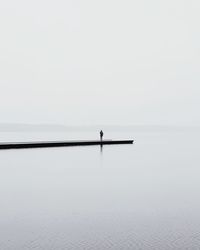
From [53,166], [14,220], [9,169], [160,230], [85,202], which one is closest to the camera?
[160,230]

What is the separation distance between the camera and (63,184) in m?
41.7

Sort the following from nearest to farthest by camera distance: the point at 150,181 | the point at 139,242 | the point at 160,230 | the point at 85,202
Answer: the point at 139,242 → the point at 160,230 → the point at 85,202 → the point at 150,181

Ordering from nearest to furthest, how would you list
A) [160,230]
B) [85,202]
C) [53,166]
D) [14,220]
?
1. [160,230]
2. [14,220]
3. [85,202]
4. [53,166]

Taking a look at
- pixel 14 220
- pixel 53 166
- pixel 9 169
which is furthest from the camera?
pixel 53 166

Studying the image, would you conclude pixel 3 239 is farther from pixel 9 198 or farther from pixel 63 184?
pixel 63 184

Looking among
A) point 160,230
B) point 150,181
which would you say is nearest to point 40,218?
point 160,230

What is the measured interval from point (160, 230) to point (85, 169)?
33.6 metres

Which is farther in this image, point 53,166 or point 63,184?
point 53,166

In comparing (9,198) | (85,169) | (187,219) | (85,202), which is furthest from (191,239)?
(85,169)

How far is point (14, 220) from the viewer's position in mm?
25234

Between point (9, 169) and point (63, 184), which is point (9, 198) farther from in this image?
point (9, 169)

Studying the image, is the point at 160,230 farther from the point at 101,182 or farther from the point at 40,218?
the point at 101,182

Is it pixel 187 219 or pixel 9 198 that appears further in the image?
pixel 9 198

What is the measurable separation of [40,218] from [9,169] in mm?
29745
